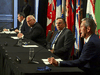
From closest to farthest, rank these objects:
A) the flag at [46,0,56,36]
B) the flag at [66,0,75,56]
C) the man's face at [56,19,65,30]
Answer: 1. the man's face at [56,19,65,30]
2. the flag at [66,0,75,56]
3. the flag at [46,0,56,36]

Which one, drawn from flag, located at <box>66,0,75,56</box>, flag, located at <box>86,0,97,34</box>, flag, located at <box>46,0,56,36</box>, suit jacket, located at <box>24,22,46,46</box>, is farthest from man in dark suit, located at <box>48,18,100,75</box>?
flag, located at <box>46,0,56,36</box>

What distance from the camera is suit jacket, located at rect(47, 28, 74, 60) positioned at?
421 cm

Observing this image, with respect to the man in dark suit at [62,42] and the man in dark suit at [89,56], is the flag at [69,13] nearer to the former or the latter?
the man in dark suit at [62,42]

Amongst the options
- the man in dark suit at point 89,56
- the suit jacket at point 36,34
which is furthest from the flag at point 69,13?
the man in dark suit at point 89,56

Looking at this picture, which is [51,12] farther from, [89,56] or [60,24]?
[89,56]

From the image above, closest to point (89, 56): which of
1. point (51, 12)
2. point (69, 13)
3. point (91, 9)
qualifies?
point (91, 9)

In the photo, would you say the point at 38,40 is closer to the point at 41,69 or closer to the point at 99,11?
the point at 99,11

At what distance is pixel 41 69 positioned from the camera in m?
2.50

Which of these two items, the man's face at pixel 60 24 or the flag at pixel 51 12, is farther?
the flag at pixel 51 12

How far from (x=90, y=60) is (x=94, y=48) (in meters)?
Result: 0.16

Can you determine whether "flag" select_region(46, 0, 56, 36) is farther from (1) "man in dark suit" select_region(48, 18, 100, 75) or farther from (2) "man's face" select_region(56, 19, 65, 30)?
(1) "man in dark suit" select_region(48, 18, 100, 75)

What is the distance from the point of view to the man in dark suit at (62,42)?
4.22 m

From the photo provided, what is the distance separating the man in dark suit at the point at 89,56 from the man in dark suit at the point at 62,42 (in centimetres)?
137

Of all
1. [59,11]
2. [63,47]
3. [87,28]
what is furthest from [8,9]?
[87,28]
